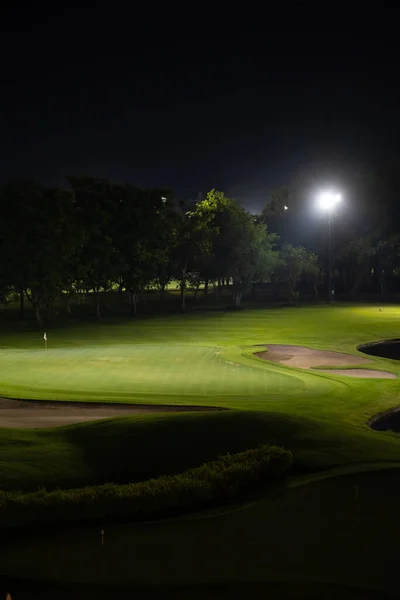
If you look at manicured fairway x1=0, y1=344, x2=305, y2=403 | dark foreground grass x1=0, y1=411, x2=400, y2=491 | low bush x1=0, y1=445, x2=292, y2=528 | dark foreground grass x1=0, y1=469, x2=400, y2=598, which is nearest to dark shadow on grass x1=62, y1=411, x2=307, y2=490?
dark foreground grass x1=0, y1=411, x2=400, y2=491

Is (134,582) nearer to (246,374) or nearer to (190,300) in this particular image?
(246,374)

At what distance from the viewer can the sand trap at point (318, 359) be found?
25031 millimetres

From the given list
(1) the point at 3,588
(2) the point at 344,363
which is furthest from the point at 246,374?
(1) the point at 3,588

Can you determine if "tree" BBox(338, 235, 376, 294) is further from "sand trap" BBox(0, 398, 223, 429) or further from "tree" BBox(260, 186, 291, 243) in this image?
"sand trap" BBox(0, 398, 223, 429)

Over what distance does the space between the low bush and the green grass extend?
410 mm

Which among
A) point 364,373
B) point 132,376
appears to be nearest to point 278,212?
point 364,373

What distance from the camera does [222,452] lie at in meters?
11.1

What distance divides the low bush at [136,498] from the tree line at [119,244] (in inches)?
1761

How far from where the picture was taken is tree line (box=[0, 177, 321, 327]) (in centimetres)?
5288

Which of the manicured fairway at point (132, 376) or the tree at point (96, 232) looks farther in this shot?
the tree at point (96, 232)

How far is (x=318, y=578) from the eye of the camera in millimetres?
6727

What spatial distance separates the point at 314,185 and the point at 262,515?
9327cm

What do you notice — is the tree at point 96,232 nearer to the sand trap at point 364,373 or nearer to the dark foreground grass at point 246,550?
the sand trap at point 364,373

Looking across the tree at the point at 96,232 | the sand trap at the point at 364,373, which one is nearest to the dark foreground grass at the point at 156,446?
the sand trap at the point at 364,373
